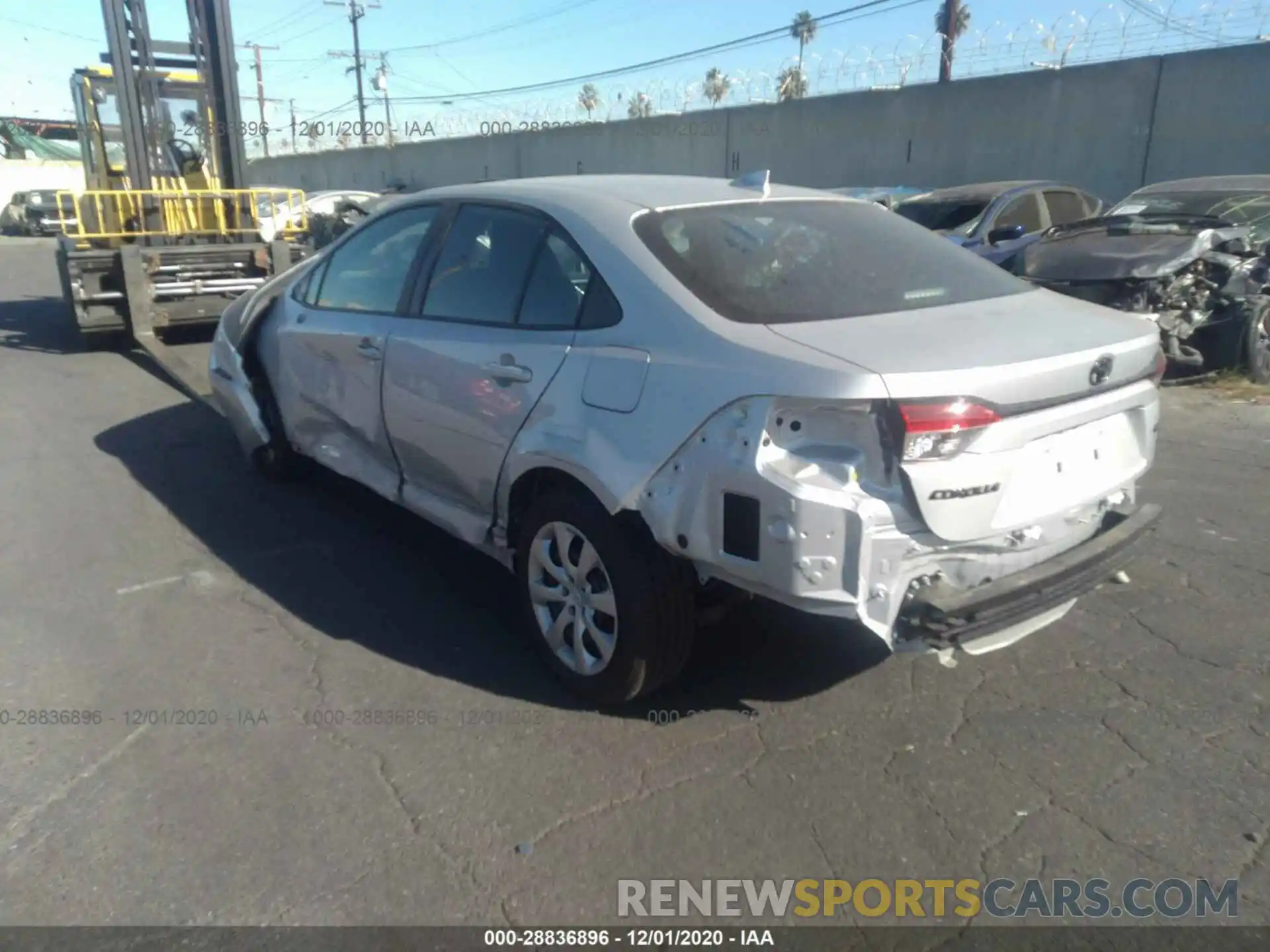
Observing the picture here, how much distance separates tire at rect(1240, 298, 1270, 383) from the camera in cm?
789

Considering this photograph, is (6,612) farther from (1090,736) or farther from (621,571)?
(1090,736)

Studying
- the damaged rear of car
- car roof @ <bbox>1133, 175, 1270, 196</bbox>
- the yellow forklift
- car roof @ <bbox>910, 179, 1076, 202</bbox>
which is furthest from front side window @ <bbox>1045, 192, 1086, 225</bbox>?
the damaged rear of car

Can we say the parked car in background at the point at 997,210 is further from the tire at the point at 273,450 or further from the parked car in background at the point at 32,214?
the parked car in background at the point at 32,214

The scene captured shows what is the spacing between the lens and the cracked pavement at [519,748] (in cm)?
264

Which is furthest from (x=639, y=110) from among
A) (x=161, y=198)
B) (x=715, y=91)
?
(x=161, y=198)

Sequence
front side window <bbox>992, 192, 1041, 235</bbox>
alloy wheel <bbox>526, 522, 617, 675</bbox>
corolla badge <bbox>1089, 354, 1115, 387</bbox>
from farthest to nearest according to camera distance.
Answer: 1. front side window <bbox>992, 192, 1041, 235</bbox>
2. alloy wheel <bbox>526, 522, 617, 675</bbox>
3. corolla badge <bbox>1089, 354, 1115, 387</bbox>

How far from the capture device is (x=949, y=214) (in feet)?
37.8

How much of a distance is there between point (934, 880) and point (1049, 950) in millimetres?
313

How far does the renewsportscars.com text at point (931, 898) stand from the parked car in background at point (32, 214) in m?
35.4

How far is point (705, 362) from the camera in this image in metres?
2.82

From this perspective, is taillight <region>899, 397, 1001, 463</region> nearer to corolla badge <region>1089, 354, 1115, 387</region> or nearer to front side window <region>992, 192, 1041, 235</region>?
corolla badge <region>1089, 354, 1115, 387</region>

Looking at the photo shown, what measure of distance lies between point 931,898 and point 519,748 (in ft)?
4.30

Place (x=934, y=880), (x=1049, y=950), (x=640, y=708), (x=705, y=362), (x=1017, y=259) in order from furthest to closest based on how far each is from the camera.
A: (x=1017, y=259) < (x=640, y=708) < (x=705, y=362) < (x=934, y=880) < (x=1049, y=950)

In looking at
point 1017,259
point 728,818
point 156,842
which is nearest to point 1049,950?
point 728,818
